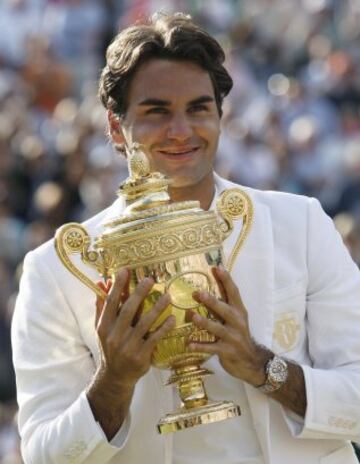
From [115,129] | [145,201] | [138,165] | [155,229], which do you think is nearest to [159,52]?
[115,129]

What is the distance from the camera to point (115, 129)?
5.29 metres

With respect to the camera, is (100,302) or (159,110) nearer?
(100,302)

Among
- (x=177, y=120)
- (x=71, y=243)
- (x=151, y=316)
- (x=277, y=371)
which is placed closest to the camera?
A: (x=151, y=316)

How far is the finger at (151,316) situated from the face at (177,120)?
710 millimetres

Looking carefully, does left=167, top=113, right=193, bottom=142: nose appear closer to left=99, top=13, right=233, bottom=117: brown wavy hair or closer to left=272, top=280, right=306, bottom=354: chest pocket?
left=99, top=13, right=233, bottom=117: brown wavy hair

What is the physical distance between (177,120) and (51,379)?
2.88 feet

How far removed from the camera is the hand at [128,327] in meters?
4.30

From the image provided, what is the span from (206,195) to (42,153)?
257 inches

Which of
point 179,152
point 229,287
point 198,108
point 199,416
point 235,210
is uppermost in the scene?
point 198,108

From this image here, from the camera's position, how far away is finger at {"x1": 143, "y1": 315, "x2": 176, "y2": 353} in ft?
14.1

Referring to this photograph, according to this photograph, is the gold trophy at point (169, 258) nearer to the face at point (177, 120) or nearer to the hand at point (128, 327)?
the hand at point (128, 327)

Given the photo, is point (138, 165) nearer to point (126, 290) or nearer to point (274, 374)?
point (126, 290)

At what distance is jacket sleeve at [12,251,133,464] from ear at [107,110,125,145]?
51 cm

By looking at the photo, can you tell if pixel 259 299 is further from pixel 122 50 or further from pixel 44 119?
pixel 44 119
